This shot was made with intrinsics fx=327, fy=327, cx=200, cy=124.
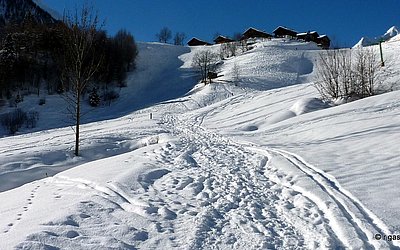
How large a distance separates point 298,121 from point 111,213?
470 inches

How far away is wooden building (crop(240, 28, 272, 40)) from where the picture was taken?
80931mm

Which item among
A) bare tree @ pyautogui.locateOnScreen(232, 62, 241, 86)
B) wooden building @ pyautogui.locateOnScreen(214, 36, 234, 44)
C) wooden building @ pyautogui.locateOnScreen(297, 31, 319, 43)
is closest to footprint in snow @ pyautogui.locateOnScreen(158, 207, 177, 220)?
bare tree @ pyautogui.locateOnScreen(232, 62, 241, 86)

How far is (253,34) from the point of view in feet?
268

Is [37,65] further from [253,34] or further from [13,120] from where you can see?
[253,34]

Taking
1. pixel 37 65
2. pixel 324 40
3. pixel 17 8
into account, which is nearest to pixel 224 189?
pixel 37 65

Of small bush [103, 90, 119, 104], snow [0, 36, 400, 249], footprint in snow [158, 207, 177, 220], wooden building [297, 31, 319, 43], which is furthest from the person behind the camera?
wooden building [297, 31, 319, 43]

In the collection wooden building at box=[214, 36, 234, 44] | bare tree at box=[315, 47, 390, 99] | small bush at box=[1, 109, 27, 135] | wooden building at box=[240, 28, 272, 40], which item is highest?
wooden building at box=[240, 28, 272, 40]

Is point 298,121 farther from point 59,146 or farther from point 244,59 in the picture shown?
point 244,59

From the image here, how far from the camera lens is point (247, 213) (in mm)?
5461

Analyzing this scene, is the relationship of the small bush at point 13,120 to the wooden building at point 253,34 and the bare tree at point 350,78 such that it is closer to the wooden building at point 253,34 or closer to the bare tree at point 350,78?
the bare tree at point 350,78

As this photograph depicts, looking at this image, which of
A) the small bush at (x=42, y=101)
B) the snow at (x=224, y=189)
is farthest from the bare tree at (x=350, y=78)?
the small bush at (x=42, y=101)

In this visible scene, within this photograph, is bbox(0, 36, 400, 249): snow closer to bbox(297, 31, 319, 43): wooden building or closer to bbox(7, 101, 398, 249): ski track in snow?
bbox(7, 101, 398, 249): ski track in snow

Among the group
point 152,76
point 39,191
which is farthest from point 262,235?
point 152,76

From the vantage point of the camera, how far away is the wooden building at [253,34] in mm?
80931
